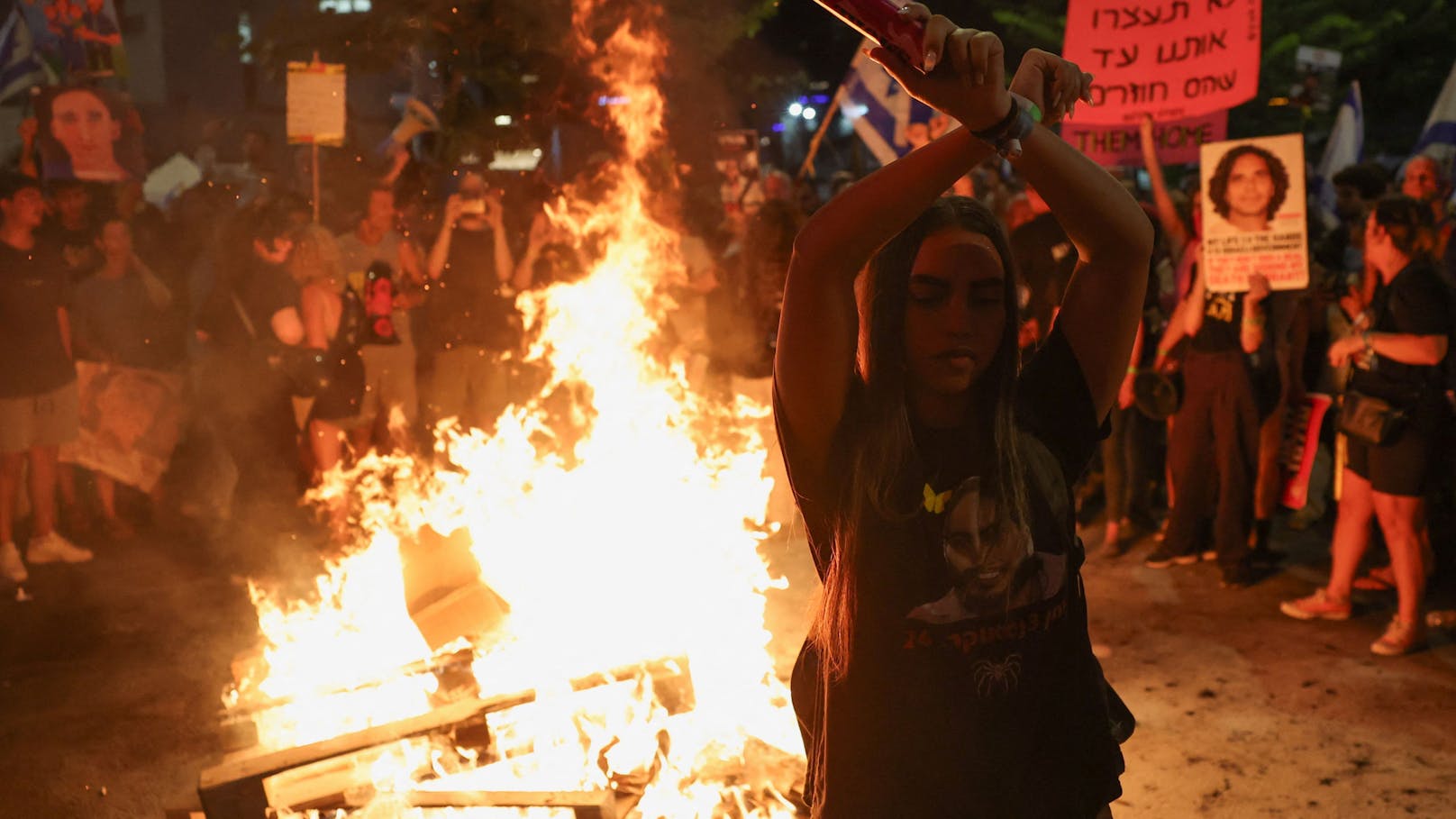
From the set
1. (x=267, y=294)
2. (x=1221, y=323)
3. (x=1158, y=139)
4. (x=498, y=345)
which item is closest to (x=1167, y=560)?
(x=1221, y=323)

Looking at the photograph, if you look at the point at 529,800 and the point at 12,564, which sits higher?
the point at 529,800

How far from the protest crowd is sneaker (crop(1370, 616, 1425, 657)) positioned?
0.02 metres

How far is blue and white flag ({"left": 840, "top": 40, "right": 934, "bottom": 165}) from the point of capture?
32.9 ft

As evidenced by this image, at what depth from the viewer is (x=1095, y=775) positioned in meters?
2.13

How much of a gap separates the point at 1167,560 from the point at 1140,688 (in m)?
2.20

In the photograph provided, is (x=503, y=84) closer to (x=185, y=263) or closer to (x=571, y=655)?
(x=185, y=263)

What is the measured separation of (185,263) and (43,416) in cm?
247

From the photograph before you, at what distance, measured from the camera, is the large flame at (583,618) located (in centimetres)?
438

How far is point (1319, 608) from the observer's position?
6461mm

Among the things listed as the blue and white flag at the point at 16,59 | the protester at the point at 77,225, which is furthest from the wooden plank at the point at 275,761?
the blue and white flag at the point at 16,59

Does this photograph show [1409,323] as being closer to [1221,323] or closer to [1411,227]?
[1411,227]

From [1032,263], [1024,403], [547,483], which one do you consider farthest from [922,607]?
[1032,263]

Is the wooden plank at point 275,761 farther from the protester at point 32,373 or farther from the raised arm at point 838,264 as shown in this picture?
the protester at point 32,373

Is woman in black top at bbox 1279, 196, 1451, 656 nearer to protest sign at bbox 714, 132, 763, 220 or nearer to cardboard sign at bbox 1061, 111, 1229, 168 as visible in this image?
cardboard sign at bbox 1061, 111, 1229, 168
